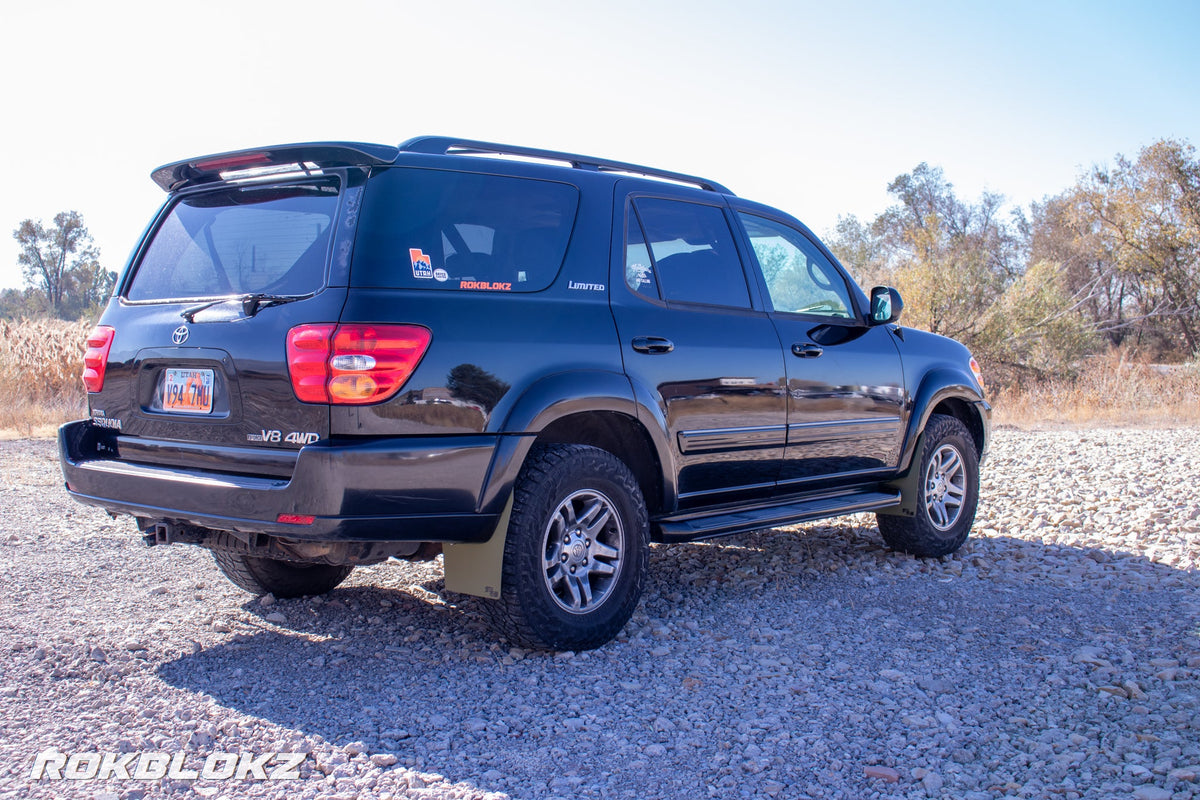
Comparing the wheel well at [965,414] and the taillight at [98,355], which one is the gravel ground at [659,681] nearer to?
the wheel well at [965,414]

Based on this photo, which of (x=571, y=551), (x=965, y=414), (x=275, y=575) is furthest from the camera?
(x=965, y=414)

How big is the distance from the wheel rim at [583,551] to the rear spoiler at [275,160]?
1458 mm

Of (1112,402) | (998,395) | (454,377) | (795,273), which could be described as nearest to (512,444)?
(454,377)

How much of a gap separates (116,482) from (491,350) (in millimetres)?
1521

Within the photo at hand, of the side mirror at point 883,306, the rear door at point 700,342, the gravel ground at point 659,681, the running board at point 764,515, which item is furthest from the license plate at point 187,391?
the side mirror at point 883,306

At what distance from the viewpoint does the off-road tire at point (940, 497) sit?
18.4 ft

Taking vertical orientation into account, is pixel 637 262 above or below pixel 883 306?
above

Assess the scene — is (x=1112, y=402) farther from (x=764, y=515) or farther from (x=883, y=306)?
(x=764, y=515)

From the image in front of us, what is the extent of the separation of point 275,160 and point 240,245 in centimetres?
35

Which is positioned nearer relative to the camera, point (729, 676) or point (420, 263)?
point (420, 263)

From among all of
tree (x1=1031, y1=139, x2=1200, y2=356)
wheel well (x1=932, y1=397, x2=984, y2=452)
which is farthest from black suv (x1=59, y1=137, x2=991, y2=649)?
tree (x1=1031, y1=139, x2=1200, y2=356)

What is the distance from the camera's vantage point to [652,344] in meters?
4.13

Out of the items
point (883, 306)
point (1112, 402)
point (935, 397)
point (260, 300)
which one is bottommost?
point (1112, 402)

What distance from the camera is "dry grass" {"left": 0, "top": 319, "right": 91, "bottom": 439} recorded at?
39.1ft
